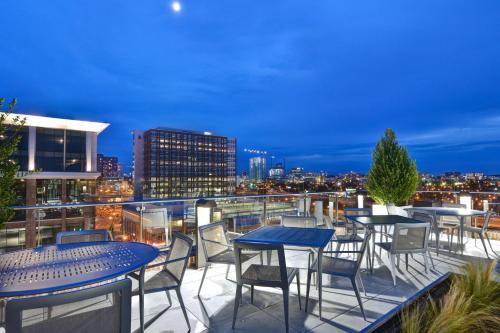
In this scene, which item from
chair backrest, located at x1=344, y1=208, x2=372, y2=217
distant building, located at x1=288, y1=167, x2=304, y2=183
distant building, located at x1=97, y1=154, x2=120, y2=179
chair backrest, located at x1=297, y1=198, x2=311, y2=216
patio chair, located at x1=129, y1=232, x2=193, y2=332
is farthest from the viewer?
distant building, located at x1=97, y1=154, x2=120, y2=179

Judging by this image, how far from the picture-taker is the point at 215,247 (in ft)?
12.5

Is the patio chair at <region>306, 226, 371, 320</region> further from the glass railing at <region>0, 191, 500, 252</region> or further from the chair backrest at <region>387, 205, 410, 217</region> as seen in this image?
the chair backrest at <region>387, 205, 410, 217</region>

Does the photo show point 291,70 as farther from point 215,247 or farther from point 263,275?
point 263,275

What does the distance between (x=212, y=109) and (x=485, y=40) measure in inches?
2955

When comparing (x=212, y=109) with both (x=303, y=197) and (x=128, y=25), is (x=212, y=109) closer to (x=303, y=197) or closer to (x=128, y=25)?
(x=128, y=25)

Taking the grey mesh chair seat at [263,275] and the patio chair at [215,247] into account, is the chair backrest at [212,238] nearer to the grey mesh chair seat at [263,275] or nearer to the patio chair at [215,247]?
the patio chair at [215,247]

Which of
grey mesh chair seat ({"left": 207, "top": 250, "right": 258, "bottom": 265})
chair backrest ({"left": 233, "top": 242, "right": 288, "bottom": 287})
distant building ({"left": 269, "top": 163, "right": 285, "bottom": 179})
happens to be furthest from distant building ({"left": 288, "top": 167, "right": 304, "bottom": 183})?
chair backrest ({"left": 233, "top": 242, "right": 288, "bottom": 287})

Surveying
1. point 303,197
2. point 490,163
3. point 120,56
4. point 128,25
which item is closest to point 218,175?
point 120,56

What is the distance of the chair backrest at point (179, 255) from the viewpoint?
2.68 metres

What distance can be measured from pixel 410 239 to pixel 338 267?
1529 mm

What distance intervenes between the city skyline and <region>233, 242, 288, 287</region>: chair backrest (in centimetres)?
1164

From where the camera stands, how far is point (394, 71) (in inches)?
1538

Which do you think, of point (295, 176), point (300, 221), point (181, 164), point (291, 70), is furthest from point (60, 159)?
point (181, 164)

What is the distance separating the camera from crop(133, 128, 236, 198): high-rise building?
95750mm
